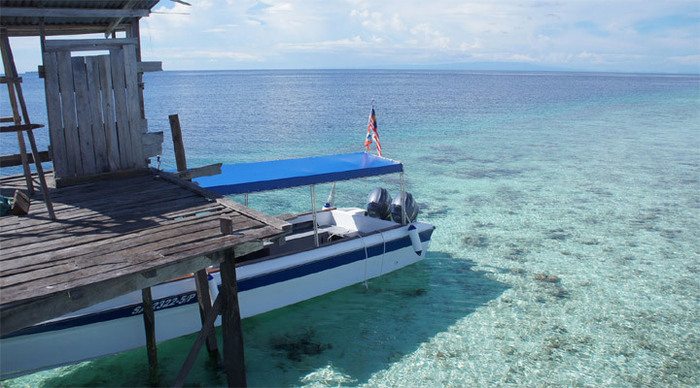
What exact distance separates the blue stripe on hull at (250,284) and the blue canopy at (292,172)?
1596mm

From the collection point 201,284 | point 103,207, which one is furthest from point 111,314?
point 103,207

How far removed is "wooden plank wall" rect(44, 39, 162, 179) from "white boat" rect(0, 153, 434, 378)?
2014mm

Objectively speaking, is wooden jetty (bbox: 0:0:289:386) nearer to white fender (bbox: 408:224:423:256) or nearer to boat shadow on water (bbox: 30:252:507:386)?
boat shadow on water (bbox: 30:252:507:386)

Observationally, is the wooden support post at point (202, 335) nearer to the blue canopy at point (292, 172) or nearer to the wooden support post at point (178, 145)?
the wooden support post at point (178, 145)

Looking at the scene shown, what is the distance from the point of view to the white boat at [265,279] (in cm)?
858

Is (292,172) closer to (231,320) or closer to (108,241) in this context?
(231,320)

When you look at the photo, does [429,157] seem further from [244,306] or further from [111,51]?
[111,51]

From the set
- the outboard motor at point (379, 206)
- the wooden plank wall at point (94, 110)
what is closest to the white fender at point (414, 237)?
the outboard motor at point (379, 206)

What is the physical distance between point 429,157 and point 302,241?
18851mm

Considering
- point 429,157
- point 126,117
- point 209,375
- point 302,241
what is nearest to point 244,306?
point 209,375

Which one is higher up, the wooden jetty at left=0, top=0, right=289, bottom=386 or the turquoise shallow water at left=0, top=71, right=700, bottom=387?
the wooden jetty at left=0, top=0, right=289, bottom=386

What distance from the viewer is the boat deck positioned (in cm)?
518

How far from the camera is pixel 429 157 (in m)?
31.0

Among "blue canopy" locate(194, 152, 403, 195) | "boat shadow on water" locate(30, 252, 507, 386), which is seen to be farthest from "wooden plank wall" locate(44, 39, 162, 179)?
"boat shadow on water" locate(30, 252, 507, 386)
